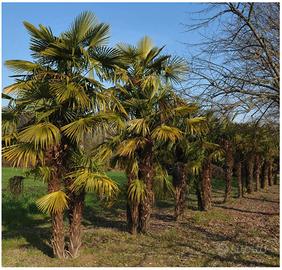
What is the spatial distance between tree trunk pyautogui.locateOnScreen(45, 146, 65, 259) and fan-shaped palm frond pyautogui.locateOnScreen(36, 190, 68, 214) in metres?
0.25

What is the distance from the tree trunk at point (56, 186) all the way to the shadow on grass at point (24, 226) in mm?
503

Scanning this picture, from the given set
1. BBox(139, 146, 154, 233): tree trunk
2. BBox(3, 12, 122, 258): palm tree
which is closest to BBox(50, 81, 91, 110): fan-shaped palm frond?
BBox(3, 12, 122, 258): palm tree

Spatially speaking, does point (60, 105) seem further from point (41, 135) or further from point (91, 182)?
point (91, 182)

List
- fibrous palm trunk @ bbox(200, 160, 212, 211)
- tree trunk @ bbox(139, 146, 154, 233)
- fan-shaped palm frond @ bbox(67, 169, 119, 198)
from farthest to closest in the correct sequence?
fibrous palm trunk @ bbox(200, 160, 212, 211) < tree trunk @ bbox(139, 146, 154, 233) < fan-shaped palm frond @ bbox(67, 169, 119, 198)

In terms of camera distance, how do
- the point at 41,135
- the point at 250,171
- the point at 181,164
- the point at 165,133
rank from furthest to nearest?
the point at 250,171
the point at 181,164
the point at 165,133
the point at 41,135

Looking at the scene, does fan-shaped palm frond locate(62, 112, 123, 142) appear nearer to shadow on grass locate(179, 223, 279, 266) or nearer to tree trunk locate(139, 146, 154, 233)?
tree trunk locate(139, 146, 154, 233)

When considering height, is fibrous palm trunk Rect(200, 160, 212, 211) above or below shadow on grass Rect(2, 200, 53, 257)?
above

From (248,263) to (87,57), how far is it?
531cm

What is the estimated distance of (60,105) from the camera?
8172 mm

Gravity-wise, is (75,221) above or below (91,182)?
below

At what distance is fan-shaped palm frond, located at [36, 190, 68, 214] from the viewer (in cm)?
784

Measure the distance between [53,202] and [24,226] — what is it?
17.9 feet

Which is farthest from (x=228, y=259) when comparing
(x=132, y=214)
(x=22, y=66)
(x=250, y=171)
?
(x=250, y=171)

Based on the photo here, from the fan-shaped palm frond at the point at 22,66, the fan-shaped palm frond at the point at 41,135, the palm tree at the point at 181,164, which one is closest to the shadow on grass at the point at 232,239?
the palm tree at the point at 181,164
